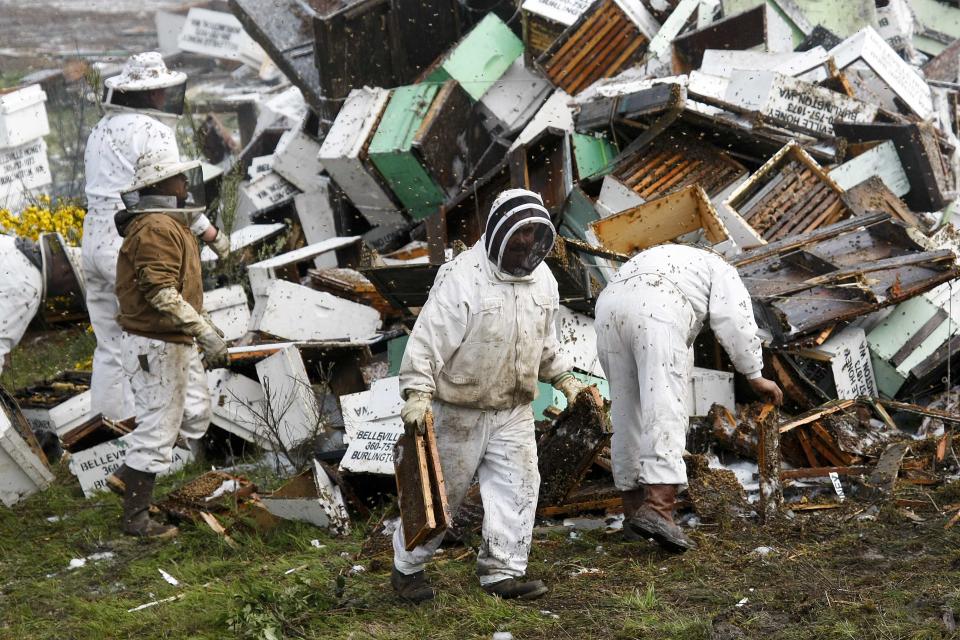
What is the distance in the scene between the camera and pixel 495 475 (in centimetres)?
483

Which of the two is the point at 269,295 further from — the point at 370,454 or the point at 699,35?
the point at 699,35

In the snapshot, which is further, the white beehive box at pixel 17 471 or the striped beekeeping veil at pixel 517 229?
the white beehive box at pixel 17 471

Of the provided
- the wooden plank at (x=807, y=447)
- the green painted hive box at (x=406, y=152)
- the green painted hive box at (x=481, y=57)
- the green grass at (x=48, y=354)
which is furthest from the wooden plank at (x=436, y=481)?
the green painted hive box at (x=481, y=57)

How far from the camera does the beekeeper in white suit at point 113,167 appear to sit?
24.4 ft

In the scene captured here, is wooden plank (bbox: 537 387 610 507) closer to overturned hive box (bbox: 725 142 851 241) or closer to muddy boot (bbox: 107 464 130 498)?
muddy boot (bbox: 107 464 130 498)

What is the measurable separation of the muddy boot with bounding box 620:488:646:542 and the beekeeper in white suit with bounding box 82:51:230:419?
3350 mm

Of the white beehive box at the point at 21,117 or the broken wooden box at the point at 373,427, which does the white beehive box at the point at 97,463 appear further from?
the white beehive box at the point at 21,117

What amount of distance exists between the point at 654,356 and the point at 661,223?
2.45 meters

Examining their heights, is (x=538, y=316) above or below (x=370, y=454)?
above

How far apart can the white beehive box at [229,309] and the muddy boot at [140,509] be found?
2.29 metres

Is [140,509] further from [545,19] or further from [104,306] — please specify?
[545,19]

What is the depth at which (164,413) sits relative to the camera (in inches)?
243

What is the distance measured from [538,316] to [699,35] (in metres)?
5.89

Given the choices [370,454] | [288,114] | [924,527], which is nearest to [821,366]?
[924,527]
